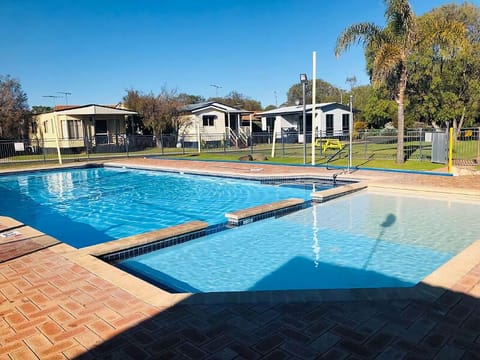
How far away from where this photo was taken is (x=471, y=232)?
629 centimetres

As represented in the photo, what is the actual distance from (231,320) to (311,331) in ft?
2.07

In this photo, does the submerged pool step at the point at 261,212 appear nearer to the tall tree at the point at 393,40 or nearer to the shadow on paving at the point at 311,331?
the shadow on paving at the point at 311,331

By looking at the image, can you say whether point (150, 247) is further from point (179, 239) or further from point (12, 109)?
point (12, 109)

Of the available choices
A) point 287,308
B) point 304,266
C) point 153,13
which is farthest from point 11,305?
point 153,13

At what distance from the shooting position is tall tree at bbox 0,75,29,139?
88.1 feet

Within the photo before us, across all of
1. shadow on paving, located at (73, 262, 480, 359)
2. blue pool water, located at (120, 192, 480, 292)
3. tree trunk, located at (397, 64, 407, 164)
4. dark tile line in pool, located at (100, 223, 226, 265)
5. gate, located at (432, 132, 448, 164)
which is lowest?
blue pool water, located at (120, 192, 480, 292)

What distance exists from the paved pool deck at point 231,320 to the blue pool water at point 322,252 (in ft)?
3.67

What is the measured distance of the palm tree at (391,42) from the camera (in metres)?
12.8

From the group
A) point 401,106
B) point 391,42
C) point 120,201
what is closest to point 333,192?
point 120,201

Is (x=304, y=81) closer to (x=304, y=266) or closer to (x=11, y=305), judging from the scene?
(x=304, y=266)

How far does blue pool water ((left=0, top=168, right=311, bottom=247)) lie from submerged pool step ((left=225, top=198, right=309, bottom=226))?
0.67 meters

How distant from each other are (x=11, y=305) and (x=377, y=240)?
16.9 ft

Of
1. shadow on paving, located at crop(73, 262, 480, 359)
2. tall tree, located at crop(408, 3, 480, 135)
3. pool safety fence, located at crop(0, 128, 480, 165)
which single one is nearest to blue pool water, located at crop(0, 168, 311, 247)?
shadow on paving, located at crop(73, 262, 480, 359)

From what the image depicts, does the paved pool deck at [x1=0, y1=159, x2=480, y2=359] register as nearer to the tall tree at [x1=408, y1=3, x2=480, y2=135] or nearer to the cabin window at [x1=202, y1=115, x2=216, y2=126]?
the tall tree at [x1=408, y1=3, x2=480, y2=135]
